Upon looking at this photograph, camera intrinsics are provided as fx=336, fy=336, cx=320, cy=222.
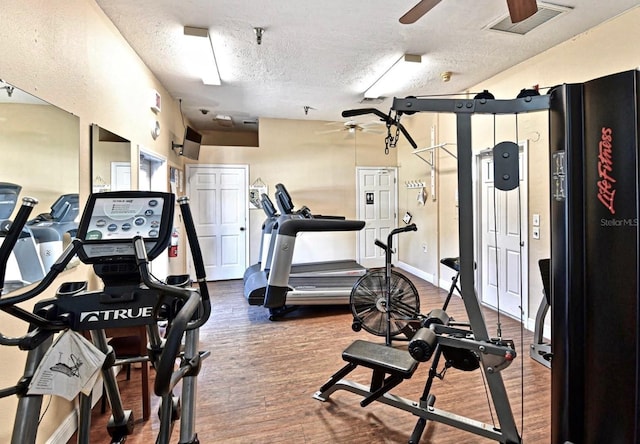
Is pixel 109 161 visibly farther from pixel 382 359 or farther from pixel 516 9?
pixel 516 9

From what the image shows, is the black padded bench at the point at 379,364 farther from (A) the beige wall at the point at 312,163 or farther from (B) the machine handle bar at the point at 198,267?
(A) the beige wall at the point at 312,163

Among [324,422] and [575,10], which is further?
[575,10]

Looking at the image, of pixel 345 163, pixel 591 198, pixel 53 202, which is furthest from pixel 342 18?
pixel 345 163

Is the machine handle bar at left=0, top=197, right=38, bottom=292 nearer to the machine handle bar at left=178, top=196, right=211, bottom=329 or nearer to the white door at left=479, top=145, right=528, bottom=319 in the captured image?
the machine handle bar at left=178, top=196, right=211, bottom=329

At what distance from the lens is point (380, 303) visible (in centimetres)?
309

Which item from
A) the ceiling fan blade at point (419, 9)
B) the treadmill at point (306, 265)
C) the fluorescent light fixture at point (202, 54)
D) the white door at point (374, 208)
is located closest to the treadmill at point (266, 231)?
the treadmill at point (306, 265)

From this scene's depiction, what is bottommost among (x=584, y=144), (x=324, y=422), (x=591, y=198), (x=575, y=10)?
(x=324, y=422)

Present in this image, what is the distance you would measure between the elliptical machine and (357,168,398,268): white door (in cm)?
518

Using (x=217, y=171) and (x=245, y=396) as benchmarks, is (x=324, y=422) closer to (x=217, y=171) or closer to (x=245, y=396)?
(x=245, y=396)

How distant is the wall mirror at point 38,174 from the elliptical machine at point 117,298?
0.45 meters

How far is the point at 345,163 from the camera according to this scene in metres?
6.33

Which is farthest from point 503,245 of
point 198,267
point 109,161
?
point 109,161

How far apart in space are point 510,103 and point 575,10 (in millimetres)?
1649

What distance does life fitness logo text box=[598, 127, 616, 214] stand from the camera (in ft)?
4.66
